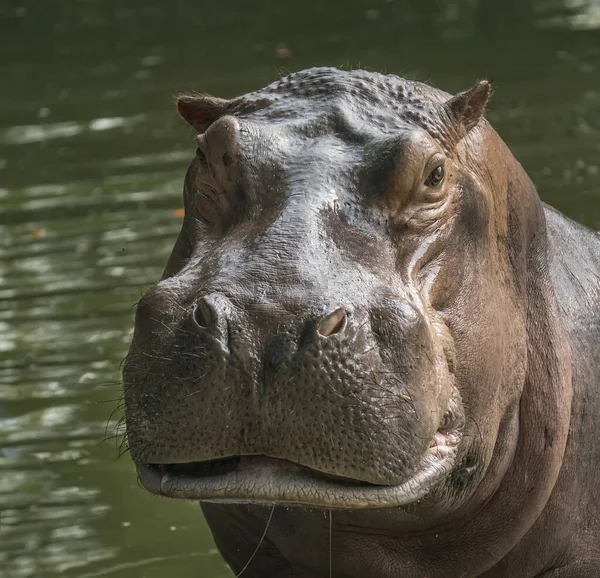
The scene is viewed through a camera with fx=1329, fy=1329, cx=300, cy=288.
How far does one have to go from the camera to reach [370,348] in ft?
9.57

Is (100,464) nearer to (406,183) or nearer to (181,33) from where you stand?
(406,183)

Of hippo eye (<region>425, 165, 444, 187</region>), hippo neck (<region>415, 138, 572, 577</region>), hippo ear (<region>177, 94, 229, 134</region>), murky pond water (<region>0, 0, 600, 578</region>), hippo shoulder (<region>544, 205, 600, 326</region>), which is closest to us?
hippo eye (<region>425, 165, 444, 187</region>)

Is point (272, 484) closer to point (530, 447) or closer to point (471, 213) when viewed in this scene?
point (471, 213)

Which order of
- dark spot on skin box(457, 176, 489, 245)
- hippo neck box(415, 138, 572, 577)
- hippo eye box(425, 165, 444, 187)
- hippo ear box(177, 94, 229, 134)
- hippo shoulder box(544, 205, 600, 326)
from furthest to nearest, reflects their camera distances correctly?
hippo shoulder box(544, 205, 600, 326) < hippo ear box(177, 94, 229, 134) < hippo neck box(415, 138, 572, 577) < dark spot on skin box(457, 176, 489, 245) < hippo eye box(425, 165, 444, 187)

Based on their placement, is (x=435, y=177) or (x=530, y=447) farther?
(x=530, y=447)

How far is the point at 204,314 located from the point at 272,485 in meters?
0.40

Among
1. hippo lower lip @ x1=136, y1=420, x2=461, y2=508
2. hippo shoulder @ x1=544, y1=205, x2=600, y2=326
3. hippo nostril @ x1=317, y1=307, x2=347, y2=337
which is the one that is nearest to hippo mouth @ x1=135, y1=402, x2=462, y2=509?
hippo lower lip @ x1=136, y1=420, x2=461, y2=508

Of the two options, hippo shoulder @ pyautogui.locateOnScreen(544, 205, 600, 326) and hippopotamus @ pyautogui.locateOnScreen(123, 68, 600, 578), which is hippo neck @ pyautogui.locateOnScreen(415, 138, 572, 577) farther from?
hippo shoulder @ pyautogui.locateOnScreen(544, 205, 600, 326)

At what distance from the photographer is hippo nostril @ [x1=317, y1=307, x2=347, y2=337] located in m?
2.85

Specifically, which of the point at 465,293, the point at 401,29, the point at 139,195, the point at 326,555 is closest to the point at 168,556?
the point at 326,555

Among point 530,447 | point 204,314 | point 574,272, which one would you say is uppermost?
point 204,314

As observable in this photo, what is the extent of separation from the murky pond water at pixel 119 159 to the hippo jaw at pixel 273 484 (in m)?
0.60

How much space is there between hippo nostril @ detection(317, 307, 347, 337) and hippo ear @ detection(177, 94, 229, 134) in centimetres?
117

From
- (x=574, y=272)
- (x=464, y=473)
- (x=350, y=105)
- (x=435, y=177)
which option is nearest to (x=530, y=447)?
(x=464, y=473)
